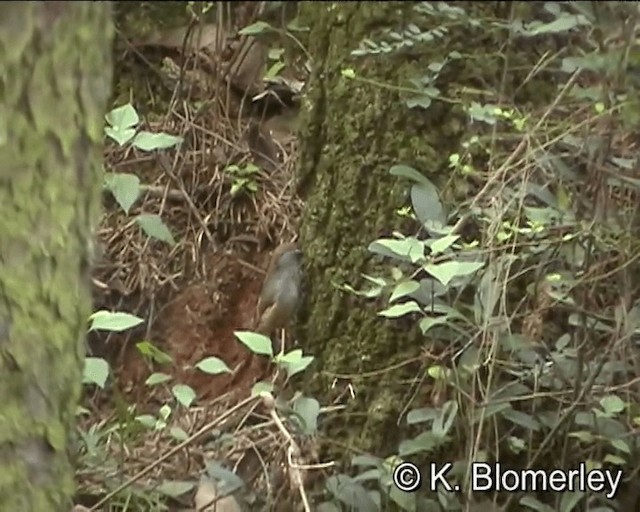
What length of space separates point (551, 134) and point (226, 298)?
3.73ft

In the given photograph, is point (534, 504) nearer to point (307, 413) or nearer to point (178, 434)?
point (307, 413)

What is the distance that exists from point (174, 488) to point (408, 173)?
67 centimetres

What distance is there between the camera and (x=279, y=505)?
5.77 ft

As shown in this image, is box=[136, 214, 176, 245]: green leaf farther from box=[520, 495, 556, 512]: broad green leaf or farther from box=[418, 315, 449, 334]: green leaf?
box=[520, 495, 556, 512]: broad green leaf

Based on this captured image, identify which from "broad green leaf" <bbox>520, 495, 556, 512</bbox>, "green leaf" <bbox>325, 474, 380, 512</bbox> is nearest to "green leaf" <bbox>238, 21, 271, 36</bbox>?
"green leaf" <bbox>325, 474, 380, 512</bbox>

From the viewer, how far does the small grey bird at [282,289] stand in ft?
6.81

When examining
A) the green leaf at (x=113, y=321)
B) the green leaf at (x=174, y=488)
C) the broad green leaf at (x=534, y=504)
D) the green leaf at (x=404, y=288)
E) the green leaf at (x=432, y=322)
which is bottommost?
the green leaf at (x=174, y=488)

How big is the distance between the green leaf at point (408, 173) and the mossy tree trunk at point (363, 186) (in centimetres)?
11

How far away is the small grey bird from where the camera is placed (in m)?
2.08

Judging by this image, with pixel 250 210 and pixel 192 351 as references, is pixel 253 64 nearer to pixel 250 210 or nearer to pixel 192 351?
pixel 250 210

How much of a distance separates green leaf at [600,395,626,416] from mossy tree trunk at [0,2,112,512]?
85 cm

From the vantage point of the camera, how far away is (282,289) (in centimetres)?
208

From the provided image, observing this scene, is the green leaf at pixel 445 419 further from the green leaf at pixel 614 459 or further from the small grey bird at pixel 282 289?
the small grey bird at pixel 282 289

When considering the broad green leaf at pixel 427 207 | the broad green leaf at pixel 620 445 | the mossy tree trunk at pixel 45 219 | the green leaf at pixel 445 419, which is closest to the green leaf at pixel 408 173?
the broad green leaf at pixel 427 207
